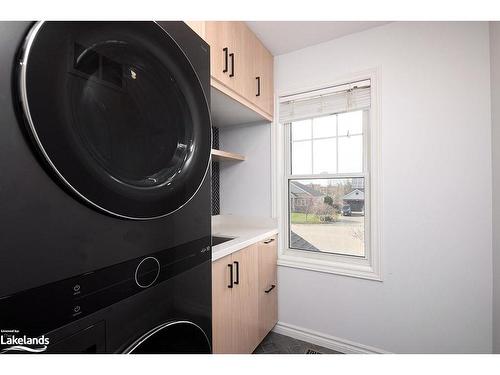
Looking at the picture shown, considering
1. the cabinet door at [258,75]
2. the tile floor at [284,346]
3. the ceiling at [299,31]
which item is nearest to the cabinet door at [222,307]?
the tile floor at [284,346]

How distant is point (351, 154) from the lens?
5.59 ft

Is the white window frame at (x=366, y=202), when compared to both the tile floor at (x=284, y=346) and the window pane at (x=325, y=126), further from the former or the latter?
the tile floor at (x=284, y=346)

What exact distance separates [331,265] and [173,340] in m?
1.36

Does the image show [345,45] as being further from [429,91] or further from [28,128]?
[28,128]

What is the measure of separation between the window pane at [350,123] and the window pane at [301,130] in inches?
9.7

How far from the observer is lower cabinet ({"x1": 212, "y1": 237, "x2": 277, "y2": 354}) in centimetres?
115

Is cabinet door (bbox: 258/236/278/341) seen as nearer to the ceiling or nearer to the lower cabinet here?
the lower cabinet

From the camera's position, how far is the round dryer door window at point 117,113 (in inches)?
14.8

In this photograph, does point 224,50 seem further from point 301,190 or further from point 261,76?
point 301,190

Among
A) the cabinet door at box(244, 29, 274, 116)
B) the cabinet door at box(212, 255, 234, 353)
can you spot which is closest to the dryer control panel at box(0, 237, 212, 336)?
the cabinet door at box(212, 255, 234, 353)

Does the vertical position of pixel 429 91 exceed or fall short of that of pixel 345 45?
it falls short

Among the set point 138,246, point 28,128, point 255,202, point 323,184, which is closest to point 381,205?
point 323,184

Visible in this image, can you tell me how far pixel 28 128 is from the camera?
355 mm

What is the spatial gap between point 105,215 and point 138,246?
4.2 inches
